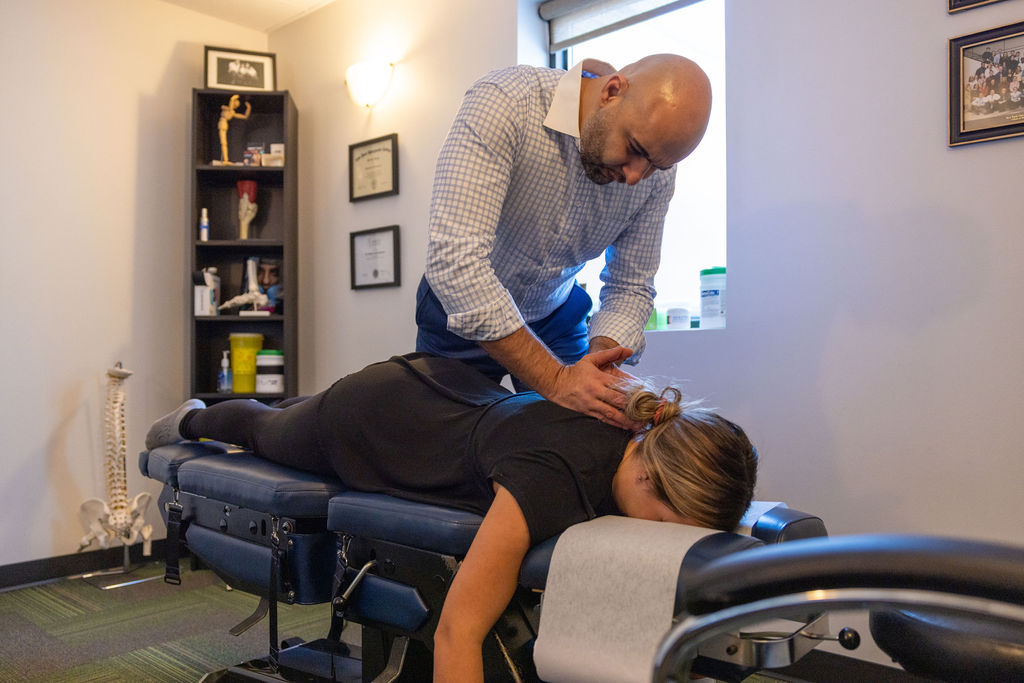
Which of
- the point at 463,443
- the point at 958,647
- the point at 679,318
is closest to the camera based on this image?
the point at 958,647

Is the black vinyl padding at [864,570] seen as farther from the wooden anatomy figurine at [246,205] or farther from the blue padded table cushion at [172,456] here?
the wooden anatomy figurine at [246,205]

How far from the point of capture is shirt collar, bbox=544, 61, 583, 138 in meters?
1.44

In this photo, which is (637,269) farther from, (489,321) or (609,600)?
(609,600)

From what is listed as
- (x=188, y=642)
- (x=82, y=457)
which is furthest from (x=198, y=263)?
(x=188, y=642)

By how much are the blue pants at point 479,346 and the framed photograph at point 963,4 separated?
1.04m

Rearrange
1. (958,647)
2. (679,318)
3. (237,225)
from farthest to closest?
1. (237,225)
2. (679,318)
3. (958,647)

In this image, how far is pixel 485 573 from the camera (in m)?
0.99

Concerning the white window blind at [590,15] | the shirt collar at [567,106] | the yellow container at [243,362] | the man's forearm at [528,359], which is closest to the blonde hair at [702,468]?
the man's forearm at [528,359]

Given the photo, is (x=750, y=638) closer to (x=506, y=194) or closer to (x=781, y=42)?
(x=506, y=194)

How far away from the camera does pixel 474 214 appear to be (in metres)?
1.38

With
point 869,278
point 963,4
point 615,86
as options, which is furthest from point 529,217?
point 963,4

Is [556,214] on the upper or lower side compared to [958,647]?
upper

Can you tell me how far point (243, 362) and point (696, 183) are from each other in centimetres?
197

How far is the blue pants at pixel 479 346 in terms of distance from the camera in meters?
1.63
